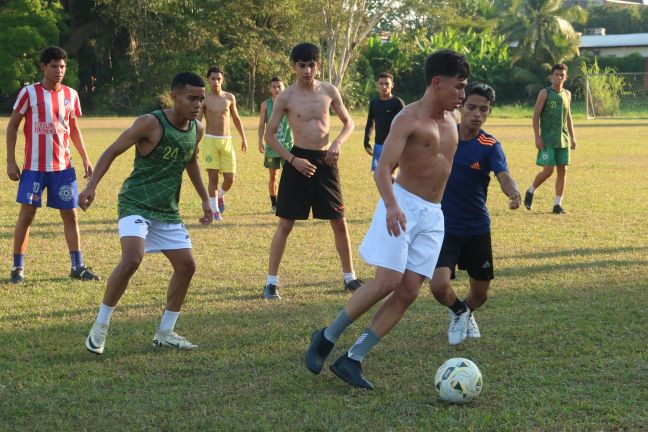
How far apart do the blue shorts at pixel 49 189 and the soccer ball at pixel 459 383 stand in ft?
15.0

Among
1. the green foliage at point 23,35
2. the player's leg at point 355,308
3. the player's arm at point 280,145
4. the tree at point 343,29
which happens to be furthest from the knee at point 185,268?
the tree at point 343,29

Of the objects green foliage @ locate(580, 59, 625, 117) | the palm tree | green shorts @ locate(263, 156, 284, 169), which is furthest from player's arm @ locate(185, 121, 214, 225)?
the palm tree

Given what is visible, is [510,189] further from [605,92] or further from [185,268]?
[605,92]

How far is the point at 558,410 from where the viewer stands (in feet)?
15.2

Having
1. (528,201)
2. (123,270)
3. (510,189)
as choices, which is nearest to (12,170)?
(123,270)

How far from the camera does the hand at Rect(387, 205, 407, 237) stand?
477 centimetres

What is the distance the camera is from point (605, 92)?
45938 millimetres

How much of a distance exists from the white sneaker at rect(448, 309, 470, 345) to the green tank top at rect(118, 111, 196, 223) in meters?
1.98

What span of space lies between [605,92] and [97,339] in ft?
144

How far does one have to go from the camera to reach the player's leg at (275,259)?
24.6ft

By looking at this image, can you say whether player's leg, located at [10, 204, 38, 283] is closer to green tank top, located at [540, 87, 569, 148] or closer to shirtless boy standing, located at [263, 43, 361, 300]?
shirtless boy standing, located at [263, 43, 361, 300]

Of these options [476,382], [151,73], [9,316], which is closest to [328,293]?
[9,316]

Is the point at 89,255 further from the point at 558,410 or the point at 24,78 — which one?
the point at 24,78

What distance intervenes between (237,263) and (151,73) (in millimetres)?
42947
